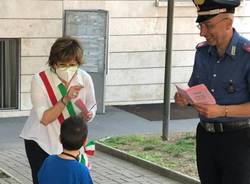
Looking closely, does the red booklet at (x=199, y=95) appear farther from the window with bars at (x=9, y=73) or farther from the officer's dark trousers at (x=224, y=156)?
the window with bars at (x=9, y=73)

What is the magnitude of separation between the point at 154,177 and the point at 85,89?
A: 281cm

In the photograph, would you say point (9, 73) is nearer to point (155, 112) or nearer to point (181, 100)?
point (155, 112)

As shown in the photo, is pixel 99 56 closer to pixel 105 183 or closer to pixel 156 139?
pixel 156 139

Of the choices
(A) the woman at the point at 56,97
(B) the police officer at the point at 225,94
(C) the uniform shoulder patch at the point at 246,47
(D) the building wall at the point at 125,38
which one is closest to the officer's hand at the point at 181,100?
(B) the police officer at the point at 225,94

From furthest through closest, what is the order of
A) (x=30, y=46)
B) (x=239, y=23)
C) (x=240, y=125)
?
(x=239, y=23) < (x=30, y=46) < (x=240, y=125)

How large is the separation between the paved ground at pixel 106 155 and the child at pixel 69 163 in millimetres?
3321

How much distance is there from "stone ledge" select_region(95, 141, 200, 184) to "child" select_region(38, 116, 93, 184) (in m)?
3.34

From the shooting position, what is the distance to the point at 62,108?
5070 mm

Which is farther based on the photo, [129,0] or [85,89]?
[129,0]

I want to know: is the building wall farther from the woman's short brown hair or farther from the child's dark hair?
the child's dark hair

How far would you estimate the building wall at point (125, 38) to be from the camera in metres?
11.6

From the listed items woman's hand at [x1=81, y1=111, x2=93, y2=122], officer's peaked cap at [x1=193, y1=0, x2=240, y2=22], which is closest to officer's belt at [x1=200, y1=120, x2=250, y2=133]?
officer's peaked cap at [x1=193, y1=0, x2=240, y2=22]

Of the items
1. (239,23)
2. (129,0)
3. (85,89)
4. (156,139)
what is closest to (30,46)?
(129,0)

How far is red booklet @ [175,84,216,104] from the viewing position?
4.28 meters
